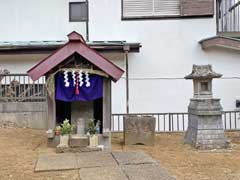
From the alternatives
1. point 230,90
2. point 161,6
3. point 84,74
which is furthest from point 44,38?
point 230,90

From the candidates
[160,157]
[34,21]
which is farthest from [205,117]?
[34,21]

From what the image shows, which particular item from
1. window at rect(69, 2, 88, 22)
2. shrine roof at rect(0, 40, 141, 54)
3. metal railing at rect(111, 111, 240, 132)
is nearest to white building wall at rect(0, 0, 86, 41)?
window at rect(69, 2, 88, 22)

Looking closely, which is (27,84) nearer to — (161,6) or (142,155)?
(161,6)

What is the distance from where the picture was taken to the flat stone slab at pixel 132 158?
853cm

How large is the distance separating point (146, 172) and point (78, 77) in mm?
4009

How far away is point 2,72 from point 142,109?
5.65m

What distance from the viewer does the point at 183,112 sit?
15.6 meters

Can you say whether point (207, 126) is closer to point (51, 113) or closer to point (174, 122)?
point (51, 113)

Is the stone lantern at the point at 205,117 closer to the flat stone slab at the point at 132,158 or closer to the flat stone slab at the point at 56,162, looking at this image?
the flat stone slab at the point at 132,158

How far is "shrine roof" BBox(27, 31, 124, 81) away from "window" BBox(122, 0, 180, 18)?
5890 millimetres

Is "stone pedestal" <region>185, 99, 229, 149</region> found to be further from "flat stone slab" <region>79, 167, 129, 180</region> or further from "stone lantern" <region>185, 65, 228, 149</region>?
"flat stone slab" <region>79, 167, 129, 180</region>

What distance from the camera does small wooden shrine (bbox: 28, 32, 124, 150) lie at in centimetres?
1026

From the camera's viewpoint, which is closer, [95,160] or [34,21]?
[95,160]

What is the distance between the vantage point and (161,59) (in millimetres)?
15703
